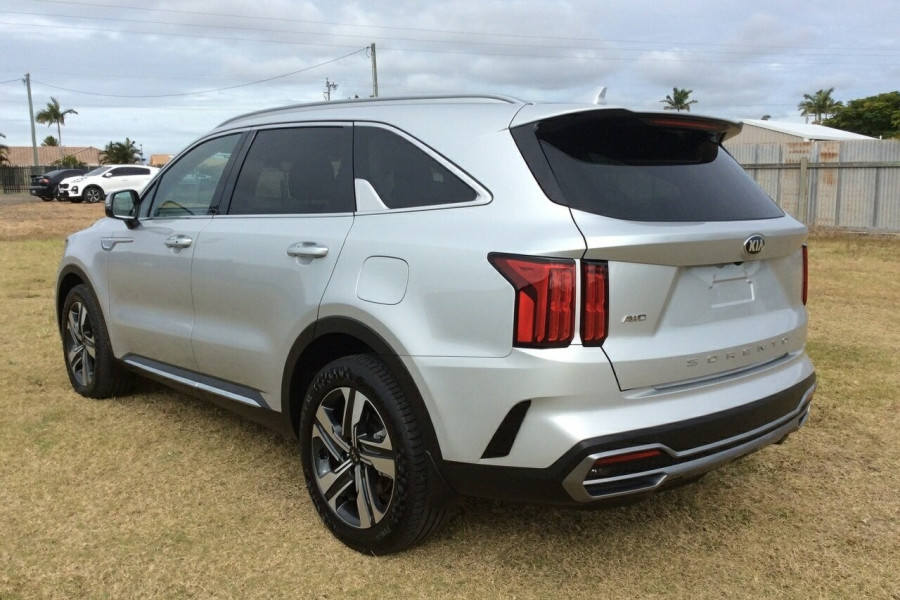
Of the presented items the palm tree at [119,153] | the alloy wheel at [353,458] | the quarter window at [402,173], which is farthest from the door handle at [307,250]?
the palm tree at [119,153]

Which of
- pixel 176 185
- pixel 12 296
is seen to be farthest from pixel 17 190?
pixel 176 185

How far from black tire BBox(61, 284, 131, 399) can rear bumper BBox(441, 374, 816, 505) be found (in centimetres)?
302

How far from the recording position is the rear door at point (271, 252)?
3.16 metres

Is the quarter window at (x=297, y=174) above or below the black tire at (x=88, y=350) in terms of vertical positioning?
above

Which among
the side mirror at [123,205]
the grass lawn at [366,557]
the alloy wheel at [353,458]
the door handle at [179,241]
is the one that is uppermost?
the side mirror at [123,205]

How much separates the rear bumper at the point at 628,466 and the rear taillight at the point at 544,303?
35cm

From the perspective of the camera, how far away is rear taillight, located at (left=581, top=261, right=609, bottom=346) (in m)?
2.40

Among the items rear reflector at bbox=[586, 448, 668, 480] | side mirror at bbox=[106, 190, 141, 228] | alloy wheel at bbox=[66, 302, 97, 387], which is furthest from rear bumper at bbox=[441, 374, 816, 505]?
alloy wheel at bbox=[66, 302, 97, 387]

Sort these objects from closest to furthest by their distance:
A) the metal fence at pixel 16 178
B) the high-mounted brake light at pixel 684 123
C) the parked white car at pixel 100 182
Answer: the high-mounted brake light at pixel 684 123
the parked white car at pixel 100 182
the metal fence at pixel 16 178

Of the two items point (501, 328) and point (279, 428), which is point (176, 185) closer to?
point (279, 428)

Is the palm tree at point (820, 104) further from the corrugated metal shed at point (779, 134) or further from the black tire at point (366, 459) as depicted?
the black tire at point (366, 459)

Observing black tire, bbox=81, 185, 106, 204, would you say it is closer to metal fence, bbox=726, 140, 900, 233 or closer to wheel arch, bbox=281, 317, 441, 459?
metal fence, bbox=726, 140, 900, 233

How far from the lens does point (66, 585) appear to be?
2855 mm

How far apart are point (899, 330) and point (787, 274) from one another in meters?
4.80
